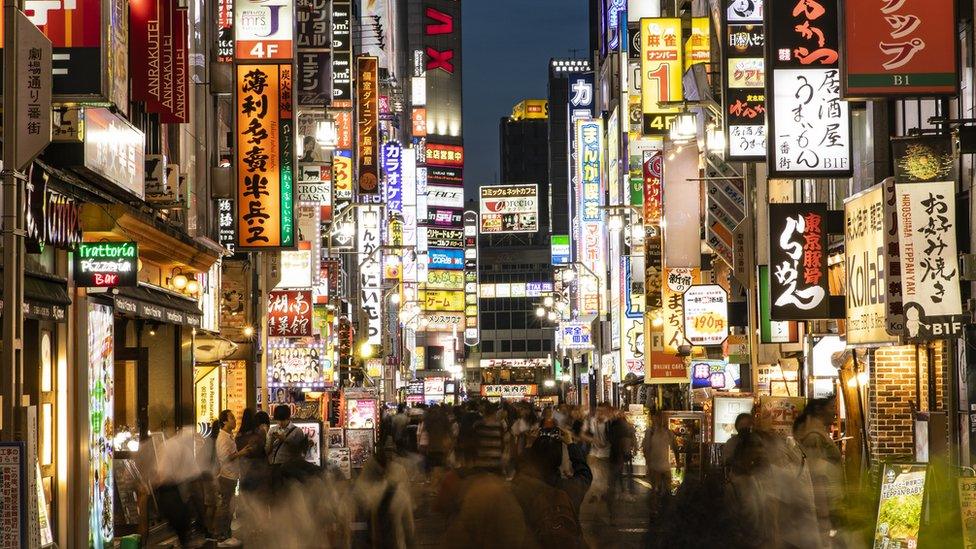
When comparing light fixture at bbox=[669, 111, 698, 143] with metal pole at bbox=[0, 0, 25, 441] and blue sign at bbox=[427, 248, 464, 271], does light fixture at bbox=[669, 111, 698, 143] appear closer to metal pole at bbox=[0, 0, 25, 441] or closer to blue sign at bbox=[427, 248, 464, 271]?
metal pole at bbox=[0, 0, 25, 441]

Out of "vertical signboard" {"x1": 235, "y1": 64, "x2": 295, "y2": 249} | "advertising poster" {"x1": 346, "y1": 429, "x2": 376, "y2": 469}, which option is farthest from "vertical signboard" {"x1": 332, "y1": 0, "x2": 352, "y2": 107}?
"vertical signboard" {"x1": 235, "y1": 64, "x2": 295, "y2": 249}

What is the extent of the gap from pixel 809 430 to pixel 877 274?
5.39 metres

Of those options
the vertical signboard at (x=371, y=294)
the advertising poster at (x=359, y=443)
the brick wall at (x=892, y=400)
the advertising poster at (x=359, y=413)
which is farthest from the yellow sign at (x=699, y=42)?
the vertical signboard at (x=371, y=294)

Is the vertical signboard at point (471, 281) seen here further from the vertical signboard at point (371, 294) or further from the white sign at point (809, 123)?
the white sign at point (809, 123)

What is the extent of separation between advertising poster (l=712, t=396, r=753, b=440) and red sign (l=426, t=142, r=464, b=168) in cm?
8388

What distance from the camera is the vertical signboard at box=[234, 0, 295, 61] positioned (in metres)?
25.8

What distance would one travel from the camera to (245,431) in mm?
21859

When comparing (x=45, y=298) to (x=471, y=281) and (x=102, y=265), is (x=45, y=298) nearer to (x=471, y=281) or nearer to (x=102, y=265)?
(x=102, y=265)

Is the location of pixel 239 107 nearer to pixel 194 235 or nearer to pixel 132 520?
pixel 194 235

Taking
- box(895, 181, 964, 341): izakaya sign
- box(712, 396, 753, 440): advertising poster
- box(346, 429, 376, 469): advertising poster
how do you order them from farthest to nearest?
1. box(346, 429, 376, 469): advertising poster
2. box(712, 396, 753, 440): advertising poster
3. box(895, 181, 964, 341): izakaya sign

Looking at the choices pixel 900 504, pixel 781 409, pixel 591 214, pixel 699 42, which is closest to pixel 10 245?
pixel 900 504

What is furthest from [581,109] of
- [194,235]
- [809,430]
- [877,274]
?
[809,430]

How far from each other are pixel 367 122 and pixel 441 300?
58491 millimetres

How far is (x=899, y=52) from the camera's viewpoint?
1527 centimetres
